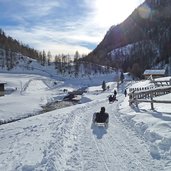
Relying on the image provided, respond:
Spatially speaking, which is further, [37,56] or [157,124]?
[37,56]

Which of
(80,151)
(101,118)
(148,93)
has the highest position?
(148,93)

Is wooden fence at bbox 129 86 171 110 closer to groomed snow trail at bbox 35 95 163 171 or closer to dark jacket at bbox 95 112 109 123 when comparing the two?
dark jacket at bbox 95 112 109 123

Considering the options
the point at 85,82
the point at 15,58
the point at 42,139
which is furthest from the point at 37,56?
the point at 42,139

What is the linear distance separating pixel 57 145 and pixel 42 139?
1.87 metres

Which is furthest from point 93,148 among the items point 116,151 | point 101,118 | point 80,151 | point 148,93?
point 148,93

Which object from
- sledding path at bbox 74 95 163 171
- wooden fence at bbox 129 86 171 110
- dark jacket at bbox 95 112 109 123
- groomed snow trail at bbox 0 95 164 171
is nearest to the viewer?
sledding path at bbox 74 95 163 171

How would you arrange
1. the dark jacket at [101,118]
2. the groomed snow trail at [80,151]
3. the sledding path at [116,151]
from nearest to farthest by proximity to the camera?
1. the sledding path at [116,151]
2. the groomed snow trail at [80,151]
3. the dark jacket at [101,118]

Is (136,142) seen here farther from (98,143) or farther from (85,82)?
(85,82)

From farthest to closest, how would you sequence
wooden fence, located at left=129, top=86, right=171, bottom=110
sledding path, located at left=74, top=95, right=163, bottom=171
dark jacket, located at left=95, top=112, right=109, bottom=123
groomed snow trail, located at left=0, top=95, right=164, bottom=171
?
wooden fence, located at left=129, top=86, right=171, bottom=110
dark jacket, located at left=95, top=112, right=109, bottom=123
groomed snow trail, located at left=0, top=95, right=164, bottom=171
sledding path, located at left=74, top=95, right=163, bottom=171

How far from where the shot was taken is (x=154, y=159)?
875 centimetres

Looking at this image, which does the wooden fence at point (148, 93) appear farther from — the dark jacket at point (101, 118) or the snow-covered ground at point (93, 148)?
the dark jacket at point (101, 118)

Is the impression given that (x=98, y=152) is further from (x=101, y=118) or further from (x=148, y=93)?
(x=148, y=93)

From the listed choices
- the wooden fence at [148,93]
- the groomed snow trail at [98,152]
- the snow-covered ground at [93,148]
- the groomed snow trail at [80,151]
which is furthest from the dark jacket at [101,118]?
the wooden fence at [148,93]

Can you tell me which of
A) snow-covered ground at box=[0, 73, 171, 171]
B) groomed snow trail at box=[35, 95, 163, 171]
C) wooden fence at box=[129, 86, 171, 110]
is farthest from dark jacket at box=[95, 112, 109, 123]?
wooden fence at box=[129, 86, 171, 110]
